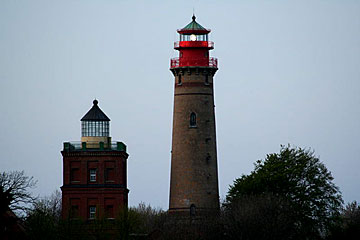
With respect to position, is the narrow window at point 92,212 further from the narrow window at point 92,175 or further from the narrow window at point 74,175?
the narrow window at point 74,175

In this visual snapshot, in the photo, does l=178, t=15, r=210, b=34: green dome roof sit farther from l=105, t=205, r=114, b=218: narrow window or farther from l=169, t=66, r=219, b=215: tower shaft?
l=105, t=205, r=114, b=218: narrow window

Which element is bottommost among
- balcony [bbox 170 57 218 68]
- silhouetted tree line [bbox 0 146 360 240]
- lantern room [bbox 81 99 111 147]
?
silhouetted tree line [bbox 0 146 360 240]

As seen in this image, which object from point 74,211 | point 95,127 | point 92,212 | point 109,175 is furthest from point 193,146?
point 74,211

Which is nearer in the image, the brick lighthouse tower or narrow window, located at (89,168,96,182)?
narrow window, located at (89,168,96,182)

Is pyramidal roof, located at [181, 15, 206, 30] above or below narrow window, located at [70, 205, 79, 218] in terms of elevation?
above

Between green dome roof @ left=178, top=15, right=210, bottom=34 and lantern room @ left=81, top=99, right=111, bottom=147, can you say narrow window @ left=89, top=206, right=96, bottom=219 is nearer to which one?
lantern room @ left=81, top=99, right=111, bottom=147

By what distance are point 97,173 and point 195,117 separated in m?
10.6

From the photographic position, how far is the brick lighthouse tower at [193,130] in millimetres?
97812

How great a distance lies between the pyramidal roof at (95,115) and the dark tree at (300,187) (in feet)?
44.7

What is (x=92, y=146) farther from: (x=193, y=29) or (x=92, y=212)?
(x=193, y=29)

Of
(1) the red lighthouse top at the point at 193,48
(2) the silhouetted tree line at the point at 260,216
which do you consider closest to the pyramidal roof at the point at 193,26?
(1) the red lighthouse top at the point at 193,48

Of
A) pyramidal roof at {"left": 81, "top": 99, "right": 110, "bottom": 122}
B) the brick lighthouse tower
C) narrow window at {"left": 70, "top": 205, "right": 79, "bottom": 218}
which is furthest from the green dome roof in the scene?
narrow window at {"left": 70, "top": 205, "right": 79, "bottom": 218}

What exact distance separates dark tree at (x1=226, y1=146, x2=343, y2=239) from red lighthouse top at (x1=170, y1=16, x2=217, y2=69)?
1084cm

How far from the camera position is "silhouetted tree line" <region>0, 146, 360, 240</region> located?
3521 inches
